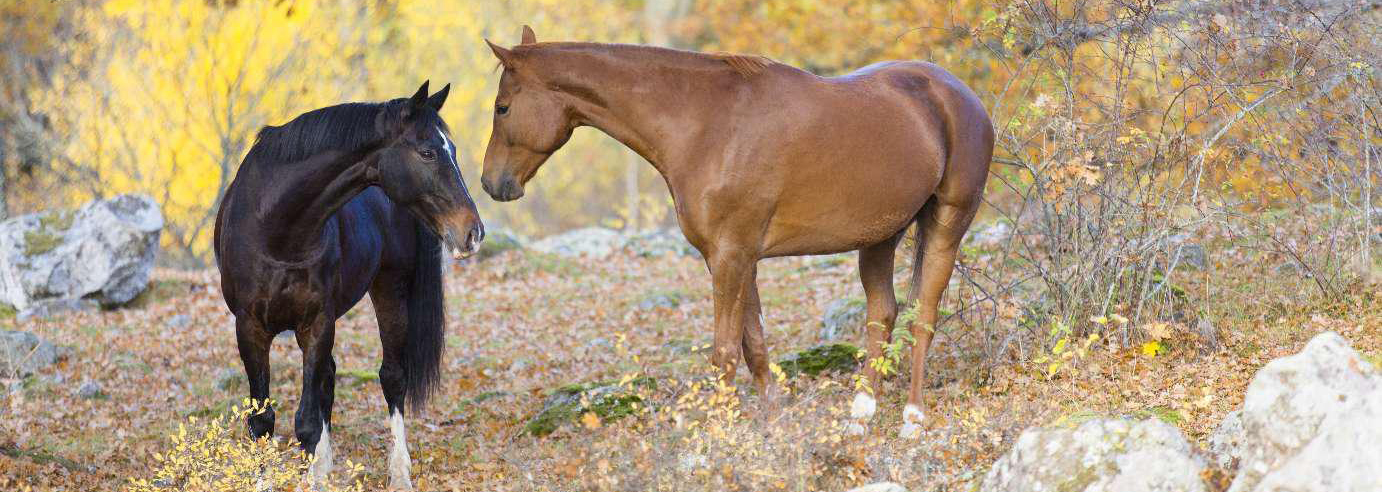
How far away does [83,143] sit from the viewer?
17656 millimetres

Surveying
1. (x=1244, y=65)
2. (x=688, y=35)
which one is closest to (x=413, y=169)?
(x=1244, y=65)

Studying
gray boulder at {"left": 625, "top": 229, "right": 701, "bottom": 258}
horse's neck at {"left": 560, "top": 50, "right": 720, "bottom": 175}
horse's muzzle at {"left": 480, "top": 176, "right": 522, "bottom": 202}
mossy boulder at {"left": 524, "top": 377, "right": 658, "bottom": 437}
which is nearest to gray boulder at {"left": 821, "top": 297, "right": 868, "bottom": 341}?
mossy boulder at {"left": 524, "top": 377, "right": 658, "bottom": 437}

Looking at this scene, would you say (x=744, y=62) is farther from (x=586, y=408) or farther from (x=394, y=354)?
(x=394, y=354)

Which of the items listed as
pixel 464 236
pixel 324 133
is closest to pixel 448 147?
pixel 464 236

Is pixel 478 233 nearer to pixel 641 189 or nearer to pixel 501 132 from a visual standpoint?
pixel 501 132

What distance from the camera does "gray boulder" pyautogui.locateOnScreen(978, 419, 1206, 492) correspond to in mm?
3711

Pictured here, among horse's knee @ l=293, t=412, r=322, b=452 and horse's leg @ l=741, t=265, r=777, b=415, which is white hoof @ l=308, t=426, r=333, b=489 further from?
horse's leg @ l=741, t=265, r=777, b=415

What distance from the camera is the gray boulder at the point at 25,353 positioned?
8.76 meters

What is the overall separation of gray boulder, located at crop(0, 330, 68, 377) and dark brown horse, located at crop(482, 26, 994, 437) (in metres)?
5.47

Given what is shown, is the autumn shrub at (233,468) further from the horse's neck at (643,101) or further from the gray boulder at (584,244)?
the gray boulder at (584,244)

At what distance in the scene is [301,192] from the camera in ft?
18.7

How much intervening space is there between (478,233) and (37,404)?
13.9ft

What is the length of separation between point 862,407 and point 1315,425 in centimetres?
238

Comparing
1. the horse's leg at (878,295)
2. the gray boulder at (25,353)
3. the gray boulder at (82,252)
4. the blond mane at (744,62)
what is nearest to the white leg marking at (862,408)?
the horse's leg at (878,295)
